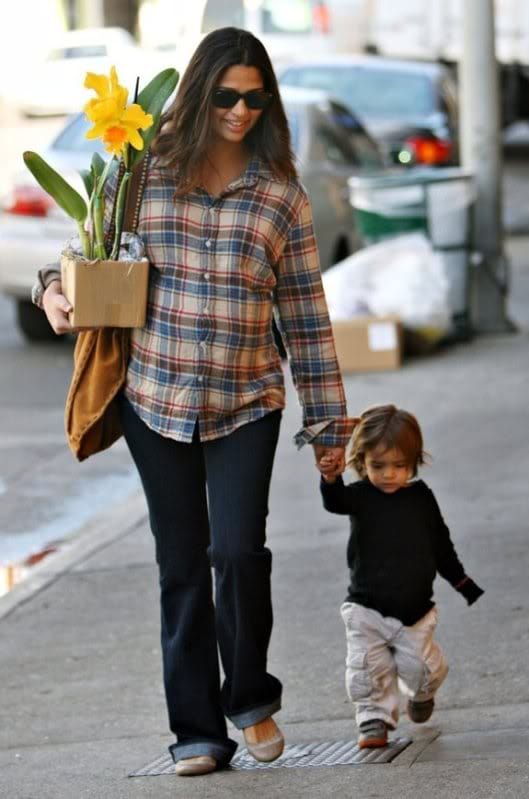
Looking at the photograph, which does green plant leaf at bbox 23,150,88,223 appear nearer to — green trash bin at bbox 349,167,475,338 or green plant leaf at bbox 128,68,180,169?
green plant leaf at bbox 128,68,180,169

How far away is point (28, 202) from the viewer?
11.7 m

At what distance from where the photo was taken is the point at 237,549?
Result: 429 cm

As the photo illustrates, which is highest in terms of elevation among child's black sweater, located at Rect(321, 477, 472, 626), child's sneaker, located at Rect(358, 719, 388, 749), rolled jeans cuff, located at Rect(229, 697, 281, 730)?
child's black sweater, located at Rect(321, 477, 472, 626)

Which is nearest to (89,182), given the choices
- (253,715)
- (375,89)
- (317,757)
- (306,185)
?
(253,715)

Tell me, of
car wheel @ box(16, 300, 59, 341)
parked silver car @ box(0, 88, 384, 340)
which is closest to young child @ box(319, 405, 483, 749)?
parked silver car @ box(0, 88, 384, 340)

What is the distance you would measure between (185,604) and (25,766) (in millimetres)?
743

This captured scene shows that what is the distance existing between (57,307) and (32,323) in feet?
27.1

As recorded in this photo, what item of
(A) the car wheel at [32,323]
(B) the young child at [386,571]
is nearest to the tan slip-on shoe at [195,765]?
(B) the young child at [386,571]

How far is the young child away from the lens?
4.56m

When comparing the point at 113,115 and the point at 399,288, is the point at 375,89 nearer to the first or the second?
the point at 399,288

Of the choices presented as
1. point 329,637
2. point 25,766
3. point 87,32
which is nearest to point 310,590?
point 329,637

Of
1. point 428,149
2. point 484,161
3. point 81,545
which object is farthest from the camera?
point 428,149

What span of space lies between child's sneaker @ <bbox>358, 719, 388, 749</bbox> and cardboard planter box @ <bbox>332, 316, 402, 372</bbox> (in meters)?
6.10

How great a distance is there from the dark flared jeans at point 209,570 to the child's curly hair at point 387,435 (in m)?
0.30
